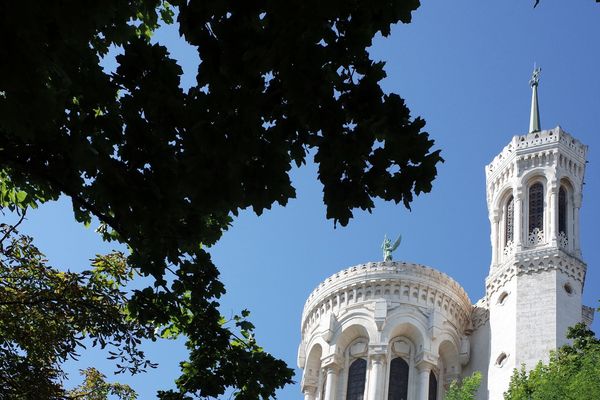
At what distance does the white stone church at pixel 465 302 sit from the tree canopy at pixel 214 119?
105 feet

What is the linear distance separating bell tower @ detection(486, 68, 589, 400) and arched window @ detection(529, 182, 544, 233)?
0.13 feet

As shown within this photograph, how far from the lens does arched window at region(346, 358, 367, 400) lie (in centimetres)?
4262

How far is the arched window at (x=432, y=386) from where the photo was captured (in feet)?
140

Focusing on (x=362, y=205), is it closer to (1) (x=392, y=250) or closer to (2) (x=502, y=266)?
(2) (x=502, y=266)

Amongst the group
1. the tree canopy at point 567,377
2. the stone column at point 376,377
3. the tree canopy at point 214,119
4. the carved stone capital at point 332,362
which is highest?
the carved stone capital at point 332,362

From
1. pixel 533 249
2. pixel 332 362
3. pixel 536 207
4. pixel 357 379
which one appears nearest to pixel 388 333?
pixel 357 379

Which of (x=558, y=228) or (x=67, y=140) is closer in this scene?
(x=67, y=140)

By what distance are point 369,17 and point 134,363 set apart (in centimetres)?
669

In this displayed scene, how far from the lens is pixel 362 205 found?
889cm

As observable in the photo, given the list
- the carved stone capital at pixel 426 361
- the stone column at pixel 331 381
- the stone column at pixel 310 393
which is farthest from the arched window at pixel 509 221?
the stone column at pixel 310 393

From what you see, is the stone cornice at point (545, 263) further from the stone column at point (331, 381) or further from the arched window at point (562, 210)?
the stone column at point (331, 381)

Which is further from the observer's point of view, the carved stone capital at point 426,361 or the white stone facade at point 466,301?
the carved stone capital at point 426,361

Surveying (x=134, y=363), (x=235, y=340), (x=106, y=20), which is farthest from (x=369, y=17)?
(x=134, y=363)

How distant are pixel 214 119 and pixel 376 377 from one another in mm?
33989
